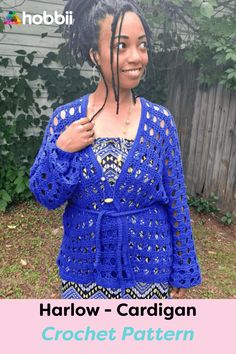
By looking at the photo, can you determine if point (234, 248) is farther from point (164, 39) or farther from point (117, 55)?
point (117, 55)

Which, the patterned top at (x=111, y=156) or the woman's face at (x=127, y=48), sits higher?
the woman's face at (x=127, y=48)

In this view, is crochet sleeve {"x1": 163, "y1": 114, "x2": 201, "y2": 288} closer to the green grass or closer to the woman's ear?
the woman's ear

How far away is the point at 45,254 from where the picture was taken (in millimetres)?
4133

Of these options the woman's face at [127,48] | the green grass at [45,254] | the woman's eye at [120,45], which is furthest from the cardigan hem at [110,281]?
the green grass at [45,254]

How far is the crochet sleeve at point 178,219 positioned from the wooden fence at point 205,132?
11.1ft

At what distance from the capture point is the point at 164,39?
5.05m

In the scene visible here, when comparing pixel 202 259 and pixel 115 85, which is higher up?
pixel 115 85

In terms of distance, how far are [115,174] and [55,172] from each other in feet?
0.69

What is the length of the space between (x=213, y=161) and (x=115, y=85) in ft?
12.8

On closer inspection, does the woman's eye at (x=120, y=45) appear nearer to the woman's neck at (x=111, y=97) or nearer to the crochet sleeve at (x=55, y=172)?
the woman's neck at (x=111, y=97)

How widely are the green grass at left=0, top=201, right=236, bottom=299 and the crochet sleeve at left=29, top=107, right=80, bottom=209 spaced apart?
2.20 meters

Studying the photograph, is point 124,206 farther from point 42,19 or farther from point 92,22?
point 42,19

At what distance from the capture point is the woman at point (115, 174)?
1.38 metres

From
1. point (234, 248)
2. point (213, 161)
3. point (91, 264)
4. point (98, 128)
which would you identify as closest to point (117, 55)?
point (98, 128)
